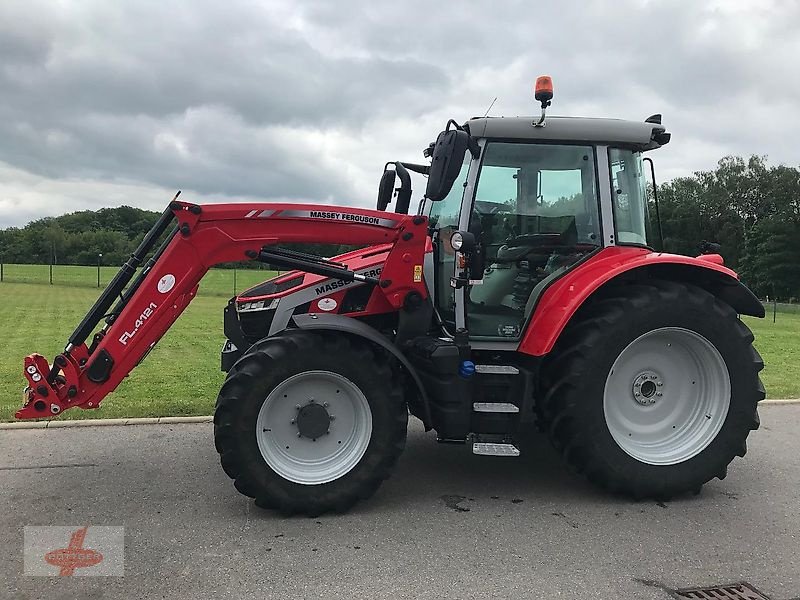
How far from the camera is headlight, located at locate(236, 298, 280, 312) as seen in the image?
4793 millimetres

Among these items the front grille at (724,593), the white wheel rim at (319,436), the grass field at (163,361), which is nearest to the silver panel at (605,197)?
the white wheel rim at (319,436)

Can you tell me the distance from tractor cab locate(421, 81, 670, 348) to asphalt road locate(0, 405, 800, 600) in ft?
3.95

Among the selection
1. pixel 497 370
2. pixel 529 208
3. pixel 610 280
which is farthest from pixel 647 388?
pixel 529 208

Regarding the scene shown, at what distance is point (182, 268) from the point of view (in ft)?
14.1

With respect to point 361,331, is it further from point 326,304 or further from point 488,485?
point 488,485

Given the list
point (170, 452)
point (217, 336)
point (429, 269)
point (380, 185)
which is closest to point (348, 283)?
point (429, 269)

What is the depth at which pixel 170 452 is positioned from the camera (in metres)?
5.38

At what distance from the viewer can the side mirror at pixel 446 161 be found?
407cm

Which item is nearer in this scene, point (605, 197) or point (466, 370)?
point (466, 370)

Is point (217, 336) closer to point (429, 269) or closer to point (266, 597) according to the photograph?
point (429, 269)

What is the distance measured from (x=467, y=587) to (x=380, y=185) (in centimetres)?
340

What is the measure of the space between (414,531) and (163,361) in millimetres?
7217

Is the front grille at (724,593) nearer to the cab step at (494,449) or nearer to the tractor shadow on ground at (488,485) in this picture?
the tractor shadow on ground at (488,485)

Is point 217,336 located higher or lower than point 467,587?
higher
